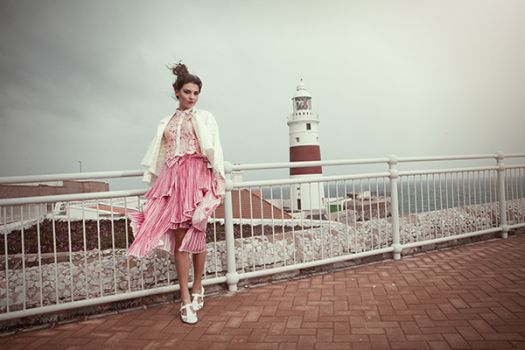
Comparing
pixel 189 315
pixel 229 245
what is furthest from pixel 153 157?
pixel 189 315

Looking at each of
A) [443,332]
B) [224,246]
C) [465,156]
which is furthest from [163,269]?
[465,156]

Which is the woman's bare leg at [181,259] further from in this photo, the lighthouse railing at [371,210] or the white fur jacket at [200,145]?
the lighthouse railing at [371,210]

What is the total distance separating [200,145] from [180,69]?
24.1 inches

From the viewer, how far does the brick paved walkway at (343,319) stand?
7.07 feet

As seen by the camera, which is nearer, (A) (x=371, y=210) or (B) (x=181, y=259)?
(B) (x=181, y=259)

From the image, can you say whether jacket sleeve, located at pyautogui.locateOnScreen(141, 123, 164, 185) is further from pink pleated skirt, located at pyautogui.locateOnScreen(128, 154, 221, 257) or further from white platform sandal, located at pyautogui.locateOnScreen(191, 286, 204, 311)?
white platform sandal, located at pyautogui.locateOnScreen(191, 286, 204, 311)

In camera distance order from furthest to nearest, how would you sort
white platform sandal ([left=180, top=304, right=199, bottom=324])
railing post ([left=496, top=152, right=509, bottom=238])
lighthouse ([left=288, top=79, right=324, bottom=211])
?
lighthouse ([left=288, top=79, right=324, bottom=211]) < railing post ([left=496, top=152, right=509, bottom=238]) < white platform sandal ([left=180, top=304, right=199, bottom=324])

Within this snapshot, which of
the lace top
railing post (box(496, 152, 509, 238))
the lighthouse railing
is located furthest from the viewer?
railing post (box(496, 152, 509, 238))

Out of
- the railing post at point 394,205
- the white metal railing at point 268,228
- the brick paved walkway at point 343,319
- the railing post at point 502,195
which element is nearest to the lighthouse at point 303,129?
the railing post at point 502,195

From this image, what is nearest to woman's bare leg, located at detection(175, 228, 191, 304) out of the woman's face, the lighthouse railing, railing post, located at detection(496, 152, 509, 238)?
the lighthouse railing

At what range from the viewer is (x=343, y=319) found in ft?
8.13

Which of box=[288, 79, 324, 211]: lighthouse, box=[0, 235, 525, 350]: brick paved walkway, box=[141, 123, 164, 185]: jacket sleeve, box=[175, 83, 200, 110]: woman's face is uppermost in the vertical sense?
box=[288, 79, 324, 211]: lighthouse

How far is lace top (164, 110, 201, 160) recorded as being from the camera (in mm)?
2664

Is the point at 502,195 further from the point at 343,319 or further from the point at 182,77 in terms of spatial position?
the point at 182,77
